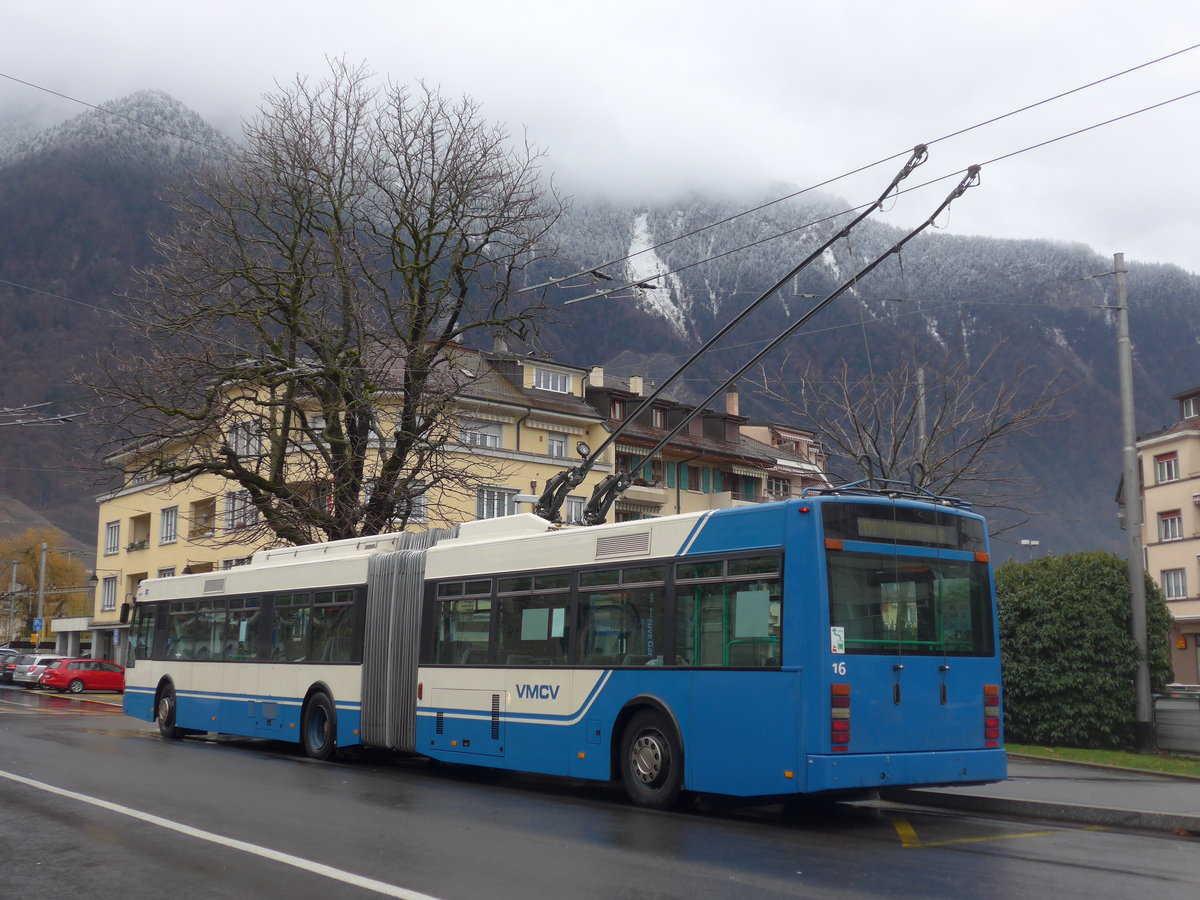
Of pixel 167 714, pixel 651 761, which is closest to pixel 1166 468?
pixel 167 714

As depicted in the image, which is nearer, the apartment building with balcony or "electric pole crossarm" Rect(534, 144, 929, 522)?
"electric pole crossarm" Rect(534, 144, 929, 522)

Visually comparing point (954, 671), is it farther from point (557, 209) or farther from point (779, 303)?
point (779, 303)

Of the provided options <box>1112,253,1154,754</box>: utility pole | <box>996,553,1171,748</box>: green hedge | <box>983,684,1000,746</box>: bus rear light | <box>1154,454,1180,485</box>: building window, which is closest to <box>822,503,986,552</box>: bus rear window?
<box>983,684,1000,746</box>: bus rear light

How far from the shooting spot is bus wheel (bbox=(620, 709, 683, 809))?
1213 centimetres

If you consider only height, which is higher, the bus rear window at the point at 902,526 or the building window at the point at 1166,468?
the building window at the point at 1166,468

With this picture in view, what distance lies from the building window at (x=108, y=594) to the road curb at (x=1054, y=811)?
59538 mm

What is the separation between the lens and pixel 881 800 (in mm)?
13875

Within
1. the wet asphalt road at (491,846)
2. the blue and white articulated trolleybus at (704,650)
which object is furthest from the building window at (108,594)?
the wet asphalt road at (491,846)

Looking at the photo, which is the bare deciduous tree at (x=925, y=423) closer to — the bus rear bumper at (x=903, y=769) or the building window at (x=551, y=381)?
the bus rear bumper at (x=903, y=769)

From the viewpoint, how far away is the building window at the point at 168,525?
59050mm

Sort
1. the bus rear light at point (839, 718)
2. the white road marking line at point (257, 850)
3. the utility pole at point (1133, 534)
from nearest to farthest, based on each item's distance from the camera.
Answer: the white road marking line at point (257, 850)
the bus rear light at point (839, 718)
the utility pole at point (1133, 534)

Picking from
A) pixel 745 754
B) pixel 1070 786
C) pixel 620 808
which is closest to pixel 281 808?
pixel 620 808

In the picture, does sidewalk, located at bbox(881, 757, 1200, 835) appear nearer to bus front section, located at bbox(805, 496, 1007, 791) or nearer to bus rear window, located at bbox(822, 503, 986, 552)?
bus front section, located at bbox(805, 496, 1007, 791)

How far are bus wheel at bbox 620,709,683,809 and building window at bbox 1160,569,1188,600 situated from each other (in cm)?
5112
